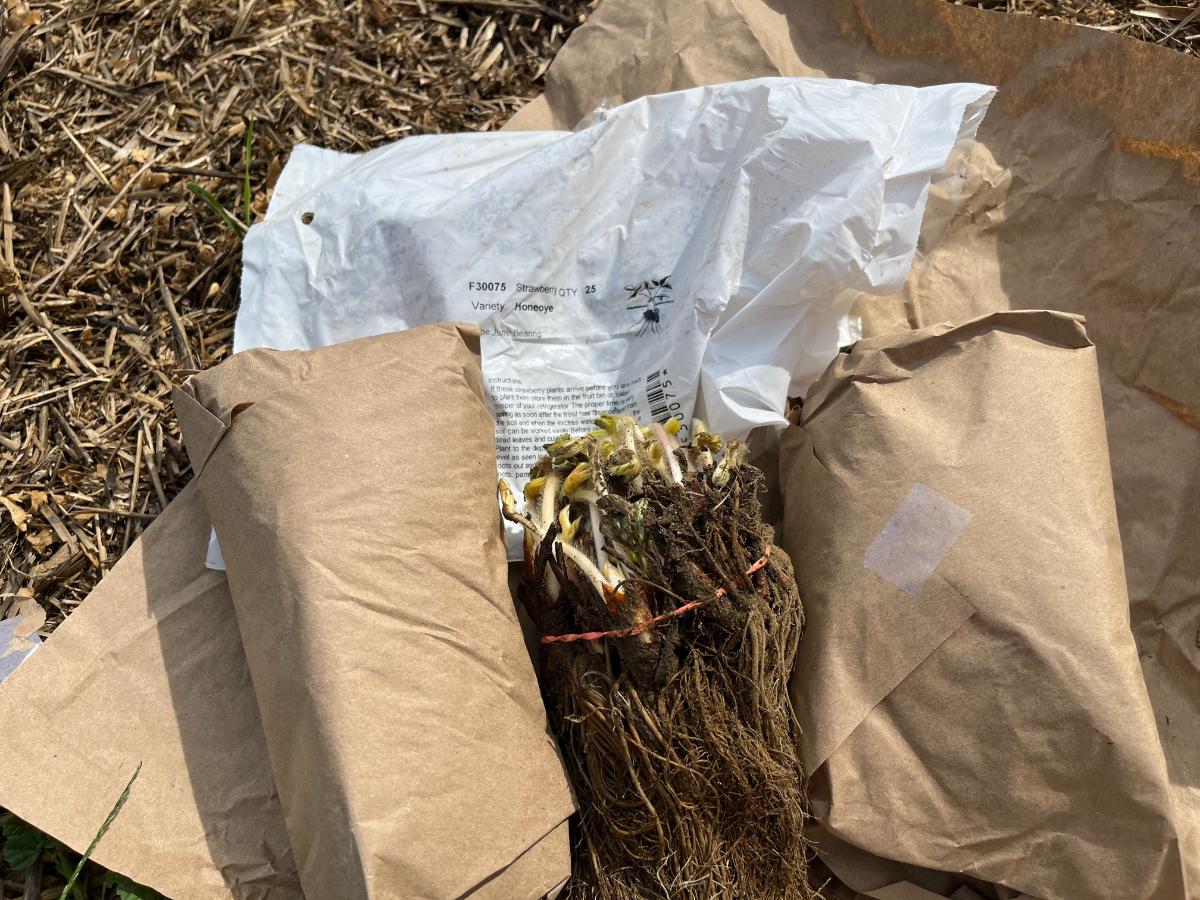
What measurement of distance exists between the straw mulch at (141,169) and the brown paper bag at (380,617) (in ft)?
1.24

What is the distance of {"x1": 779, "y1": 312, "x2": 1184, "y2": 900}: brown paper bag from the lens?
1092 mm

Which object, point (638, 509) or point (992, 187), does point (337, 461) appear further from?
point (992, 187)

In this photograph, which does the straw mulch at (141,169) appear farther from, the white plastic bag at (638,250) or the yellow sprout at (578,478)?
the yellow sprout at (578,478)

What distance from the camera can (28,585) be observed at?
137 cm

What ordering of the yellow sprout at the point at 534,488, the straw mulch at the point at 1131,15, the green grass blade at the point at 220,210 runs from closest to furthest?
1. the yellow sprout at the point at 534,488
2. the green grass blade at the point at 220,210
3. the straw mulch at the point at 1131,15

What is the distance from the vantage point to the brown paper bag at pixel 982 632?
109 cm

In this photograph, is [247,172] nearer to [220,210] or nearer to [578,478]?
[220,210]

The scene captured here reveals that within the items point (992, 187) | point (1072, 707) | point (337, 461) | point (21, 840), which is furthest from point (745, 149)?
point (21, 840)

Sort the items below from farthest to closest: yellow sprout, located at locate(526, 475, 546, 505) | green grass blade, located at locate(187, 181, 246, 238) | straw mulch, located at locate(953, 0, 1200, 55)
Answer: straw mulch, located at locate(953, 0, 1200, 55) < green grass blade, located at locate(187, 181, 246, 238) < yellow sprout, located at locate(526, 475, 546, 505)

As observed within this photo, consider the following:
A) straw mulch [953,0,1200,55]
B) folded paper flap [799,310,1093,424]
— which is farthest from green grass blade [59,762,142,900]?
straw mulch [953,0,1200,55]

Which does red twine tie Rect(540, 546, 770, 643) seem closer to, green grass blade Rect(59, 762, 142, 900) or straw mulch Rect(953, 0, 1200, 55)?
green grass blade Rect(59, 762, 142, 900)

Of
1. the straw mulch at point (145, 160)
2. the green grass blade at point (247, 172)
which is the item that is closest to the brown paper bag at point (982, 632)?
the straw mulch at point (145, 160)

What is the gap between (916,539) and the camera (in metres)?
1.18

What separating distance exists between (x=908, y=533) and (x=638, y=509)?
371mm
